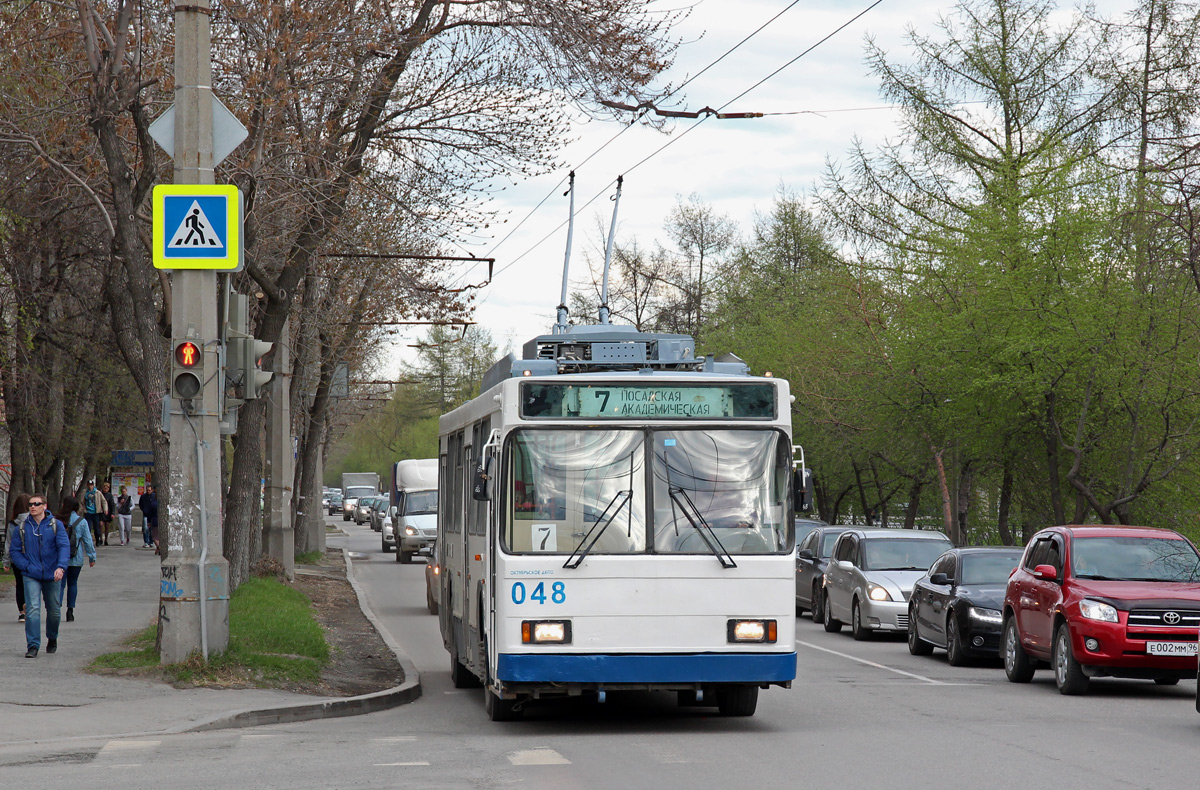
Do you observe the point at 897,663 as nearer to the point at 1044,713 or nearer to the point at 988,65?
the point at 1044,713

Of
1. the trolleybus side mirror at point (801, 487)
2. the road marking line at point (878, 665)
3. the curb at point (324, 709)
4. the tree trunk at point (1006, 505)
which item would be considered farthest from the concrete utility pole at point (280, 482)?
the trolleybus side mirror at point (801, 487)

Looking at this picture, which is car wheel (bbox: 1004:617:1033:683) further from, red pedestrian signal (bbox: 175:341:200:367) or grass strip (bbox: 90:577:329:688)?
red pedestrian signal (bbox: 175:341:200:367)

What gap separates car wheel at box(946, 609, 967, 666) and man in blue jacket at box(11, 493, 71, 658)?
1032 cm

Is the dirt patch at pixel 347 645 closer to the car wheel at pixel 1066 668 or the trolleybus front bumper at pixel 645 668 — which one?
the trolleybus front bumper at pixel 645 668

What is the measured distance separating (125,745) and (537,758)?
3.16 m

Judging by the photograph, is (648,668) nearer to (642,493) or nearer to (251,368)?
(642,493)

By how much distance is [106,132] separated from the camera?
15195mm

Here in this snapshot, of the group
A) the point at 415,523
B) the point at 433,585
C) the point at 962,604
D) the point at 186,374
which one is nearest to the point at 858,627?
the point at 962,604

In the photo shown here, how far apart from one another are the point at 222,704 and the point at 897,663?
347 inches

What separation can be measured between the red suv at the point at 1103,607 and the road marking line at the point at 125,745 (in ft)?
27.7

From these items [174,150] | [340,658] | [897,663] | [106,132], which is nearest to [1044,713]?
[897,663]

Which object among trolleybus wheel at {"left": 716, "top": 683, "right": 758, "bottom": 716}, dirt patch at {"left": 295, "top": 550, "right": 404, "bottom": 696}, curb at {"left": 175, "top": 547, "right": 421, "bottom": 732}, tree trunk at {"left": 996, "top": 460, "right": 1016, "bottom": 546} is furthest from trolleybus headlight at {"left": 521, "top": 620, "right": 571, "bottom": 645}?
tree trunk at {"left": 996, "top": 460, "right": 1016, "bottom": 546}

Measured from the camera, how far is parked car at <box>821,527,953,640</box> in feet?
68.3

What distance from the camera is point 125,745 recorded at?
10508 millimetres
